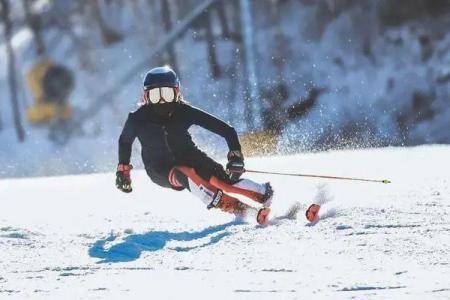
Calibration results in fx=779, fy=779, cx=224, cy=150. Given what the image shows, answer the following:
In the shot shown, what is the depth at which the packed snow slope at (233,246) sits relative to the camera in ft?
11.3

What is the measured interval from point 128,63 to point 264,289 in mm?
22995

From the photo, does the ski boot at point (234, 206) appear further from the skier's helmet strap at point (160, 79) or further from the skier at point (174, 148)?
the skier's helmet strap at point (160, 79)

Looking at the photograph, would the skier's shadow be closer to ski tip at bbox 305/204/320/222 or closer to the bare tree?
ski tip at bbox 305/204/320/222

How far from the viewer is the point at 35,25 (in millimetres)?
27719

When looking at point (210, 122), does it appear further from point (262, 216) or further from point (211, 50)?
point (211, 50)

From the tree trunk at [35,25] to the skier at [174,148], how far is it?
72.3ft

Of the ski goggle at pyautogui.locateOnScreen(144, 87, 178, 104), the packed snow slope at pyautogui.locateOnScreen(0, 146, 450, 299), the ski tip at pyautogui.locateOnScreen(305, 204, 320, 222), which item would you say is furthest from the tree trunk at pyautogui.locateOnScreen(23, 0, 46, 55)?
the ski tip at pyautogui.locateOnScreen(305, 204, 320, 222)

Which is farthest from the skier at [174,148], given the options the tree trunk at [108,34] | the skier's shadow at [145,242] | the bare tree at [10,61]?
the tree trunk at [108,34]

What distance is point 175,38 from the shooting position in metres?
25.8

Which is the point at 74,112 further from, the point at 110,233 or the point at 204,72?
the point at 110,233

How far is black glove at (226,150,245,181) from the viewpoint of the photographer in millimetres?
5727

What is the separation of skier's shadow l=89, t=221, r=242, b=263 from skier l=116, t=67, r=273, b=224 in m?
0.43

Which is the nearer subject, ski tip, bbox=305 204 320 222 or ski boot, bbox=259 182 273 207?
ski tip, bbox=305 204 320 222

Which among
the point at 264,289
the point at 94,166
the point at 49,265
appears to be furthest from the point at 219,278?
the point at 94,166
